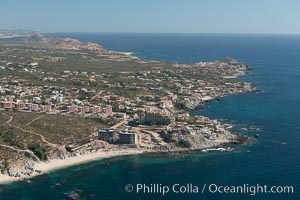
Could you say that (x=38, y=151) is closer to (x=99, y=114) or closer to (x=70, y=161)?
(x=70, y=161)

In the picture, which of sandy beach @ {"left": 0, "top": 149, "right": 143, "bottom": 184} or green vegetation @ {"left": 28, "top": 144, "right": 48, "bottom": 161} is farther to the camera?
green vegetation @ {"left": 28, "top": 144, "right": 48, "bottom": 161}

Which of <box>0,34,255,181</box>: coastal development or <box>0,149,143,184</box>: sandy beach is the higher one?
<box>0,34,255,181</box>: coastal development

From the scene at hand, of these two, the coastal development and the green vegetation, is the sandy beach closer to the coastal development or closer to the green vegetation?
the coastal development

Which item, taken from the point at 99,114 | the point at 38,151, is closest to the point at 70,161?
the point at 38,151

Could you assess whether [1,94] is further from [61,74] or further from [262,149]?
[262,149]

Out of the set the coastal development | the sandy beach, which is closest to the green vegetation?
the coastal development

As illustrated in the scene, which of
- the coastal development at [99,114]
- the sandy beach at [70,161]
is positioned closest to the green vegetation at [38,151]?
the coastal development at [99,114]

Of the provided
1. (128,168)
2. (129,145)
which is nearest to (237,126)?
(129,145)

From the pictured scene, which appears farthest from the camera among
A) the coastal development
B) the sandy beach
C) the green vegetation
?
the coastal development
